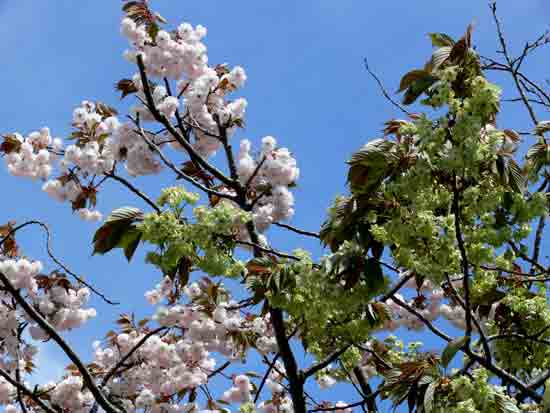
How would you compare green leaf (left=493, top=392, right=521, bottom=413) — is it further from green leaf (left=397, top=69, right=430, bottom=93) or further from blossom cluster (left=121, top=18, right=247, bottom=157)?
blossom cluster (left=121, top=18, right=247, bottom=157)

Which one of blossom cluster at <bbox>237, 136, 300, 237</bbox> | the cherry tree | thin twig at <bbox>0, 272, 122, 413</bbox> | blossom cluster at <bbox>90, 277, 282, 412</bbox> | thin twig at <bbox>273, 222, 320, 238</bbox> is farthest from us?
blossom cluster at <bbox>90, 277, 282, 412</bbox>

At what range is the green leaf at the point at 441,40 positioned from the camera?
11.0 feet

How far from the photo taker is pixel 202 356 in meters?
6.47

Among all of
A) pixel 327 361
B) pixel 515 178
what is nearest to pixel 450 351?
pixel 515 178

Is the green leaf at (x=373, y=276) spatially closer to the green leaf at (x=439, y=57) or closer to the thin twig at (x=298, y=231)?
the green leaf at (x=439, y=57)

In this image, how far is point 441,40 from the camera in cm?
340

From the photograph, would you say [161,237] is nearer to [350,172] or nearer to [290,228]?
[350,172]

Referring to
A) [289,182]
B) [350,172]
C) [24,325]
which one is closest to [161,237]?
[350,172]

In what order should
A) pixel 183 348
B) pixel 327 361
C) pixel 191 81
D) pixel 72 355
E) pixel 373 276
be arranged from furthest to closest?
pixel 183 348, pixel 191 81, pixel 72 355, pixel 327 361, pixel 373 276

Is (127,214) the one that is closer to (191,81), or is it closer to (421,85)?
(421,85)

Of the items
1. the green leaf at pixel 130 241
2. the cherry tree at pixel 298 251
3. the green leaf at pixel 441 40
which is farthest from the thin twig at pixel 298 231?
the green leaf at pixel 441 40

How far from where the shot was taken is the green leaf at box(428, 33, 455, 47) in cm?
336

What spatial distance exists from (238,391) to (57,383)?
166 centimetres

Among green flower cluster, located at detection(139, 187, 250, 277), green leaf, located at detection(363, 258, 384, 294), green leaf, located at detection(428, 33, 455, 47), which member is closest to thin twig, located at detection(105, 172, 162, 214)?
green flower cluster, located at detection(139, 187, 250, 277)
